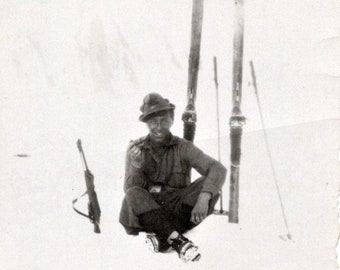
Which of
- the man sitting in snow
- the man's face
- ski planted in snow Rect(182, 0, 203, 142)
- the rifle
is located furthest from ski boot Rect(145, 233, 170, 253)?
ski planted in snow Rect(182, 0, 203, 142)

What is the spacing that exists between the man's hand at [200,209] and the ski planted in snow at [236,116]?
25 cm

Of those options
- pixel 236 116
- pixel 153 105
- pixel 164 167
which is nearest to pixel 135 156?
pixel 164 167

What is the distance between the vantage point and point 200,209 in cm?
187

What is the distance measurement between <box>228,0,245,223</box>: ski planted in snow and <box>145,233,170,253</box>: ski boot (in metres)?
0.36

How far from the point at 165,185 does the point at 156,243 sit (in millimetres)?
267

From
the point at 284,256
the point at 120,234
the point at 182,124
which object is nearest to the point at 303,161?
the point at 284,256

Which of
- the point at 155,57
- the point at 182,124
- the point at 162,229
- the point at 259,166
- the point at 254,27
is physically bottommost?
the point at 162,229

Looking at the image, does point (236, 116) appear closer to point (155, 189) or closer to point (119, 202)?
point (155, 189)

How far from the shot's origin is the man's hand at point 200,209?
6.12 feet

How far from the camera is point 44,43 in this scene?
7.43 ft

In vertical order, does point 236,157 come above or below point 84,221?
above

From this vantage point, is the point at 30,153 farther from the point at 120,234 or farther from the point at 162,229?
the point at 162,229

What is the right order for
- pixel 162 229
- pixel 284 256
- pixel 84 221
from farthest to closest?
pixel 84 221, pixel 284 256, pixel 162 229

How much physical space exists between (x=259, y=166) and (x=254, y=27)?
0.66m
